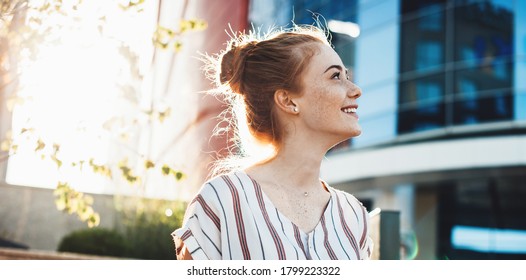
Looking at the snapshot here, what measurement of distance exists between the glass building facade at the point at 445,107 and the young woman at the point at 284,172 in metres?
11.8

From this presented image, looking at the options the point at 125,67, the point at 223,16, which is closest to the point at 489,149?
the point at 223,16

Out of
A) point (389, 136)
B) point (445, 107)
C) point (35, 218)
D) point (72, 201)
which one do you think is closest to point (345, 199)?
point (72, 201)

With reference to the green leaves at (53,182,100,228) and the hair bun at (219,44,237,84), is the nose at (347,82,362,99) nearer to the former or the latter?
the hair bun at (219,44,237,84)

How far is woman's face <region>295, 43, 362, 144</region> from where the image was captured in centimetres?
254

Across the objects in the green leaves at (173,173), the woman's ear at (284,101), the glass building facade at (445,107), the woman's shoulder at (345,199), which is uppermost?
the glass building facade at (445,107)

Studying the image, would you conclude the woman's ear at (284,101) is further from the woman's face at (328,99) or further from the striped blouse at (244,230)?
the striped blouse at (244,230)

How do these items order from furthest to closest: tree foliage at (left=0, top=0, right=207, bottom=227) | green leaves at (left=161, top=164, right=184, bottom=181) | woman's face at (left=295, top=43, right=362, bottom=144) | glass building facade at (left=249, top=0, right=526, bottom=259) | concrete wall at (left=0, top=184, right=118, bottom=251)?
glass building facade at (left=249, top=0, right=526, bottom=259), concrete wall at (left=0, top=184, right=118, bottom=251), tree foliage at (left=0, top=0, right=207, bottom=227), green leaves at (left=161, top=164, right=184, bottom=181), woman's face at (left=295, top=43, right=362, bottom=144)

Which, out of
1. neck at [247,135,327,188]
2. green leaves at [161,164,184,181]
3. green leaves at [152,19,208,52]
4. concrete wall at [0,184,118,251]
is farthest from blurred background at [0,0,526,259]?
neck at [247,135,327,188]

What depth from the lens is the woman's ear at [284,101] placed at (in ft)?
8.60

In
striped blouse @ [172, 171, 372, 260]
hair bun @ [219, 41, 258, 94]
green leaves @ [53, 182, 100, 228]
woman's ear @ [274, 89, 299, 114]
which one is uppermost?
hair bun @ [219, 41, 258, 94]

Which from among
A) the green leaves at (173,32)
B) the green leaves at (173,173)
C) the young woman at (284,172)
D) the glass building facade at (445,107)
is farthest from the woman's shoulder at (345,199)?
the glass building facade at (445,107)

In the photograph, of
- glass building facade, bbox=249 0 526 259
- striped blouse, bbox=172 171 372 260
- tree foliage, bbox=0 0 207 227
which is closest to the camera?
striped blouse, bbox=172 171 372 260

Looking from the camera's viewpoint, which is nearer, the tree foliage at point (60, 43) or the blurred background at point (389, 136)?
the tree foliage at point (60, 43)

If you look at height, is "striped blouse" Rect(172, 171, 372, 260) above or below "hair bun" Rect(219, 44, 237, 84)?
below
